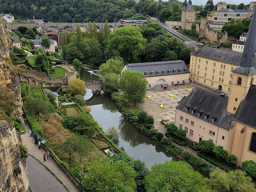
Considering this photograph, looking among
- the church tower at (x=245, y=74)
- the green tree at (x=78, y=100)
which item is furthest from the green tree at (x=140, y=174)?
the green tree at (x=78, y=100)

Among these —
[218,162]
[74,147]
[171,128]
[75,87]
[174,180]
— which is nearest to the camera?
[174,180]

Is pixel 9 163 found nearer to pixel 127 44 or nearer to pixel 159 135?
pixel 159 135

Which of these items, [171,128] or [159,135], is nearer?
[159,135]

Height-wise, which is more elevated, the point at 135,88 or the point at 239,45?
the point at 239,45

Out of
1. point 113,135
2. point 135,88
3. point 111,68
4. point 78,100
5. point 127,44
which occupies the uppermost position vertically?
point 127,44

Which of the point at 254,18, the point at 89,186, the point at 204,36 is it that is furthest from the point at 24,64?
the point at 204,36

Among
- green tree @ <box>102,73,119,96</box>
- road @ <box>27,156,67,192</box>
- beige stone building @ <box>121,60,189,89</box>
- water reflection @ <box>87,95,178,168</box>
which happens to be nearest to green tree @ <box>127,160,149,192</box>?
road @ <box>27,156,67,192</box>

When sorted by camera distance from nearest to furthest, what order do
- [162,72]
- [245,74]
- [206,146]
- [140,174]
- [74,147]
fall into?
[140,174] < [74,147] < [245,74] < [206,146] < [162,72]

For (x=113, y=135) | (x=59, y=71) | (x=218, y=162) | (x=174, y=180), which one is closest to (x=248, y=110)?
(x=218, y=162)

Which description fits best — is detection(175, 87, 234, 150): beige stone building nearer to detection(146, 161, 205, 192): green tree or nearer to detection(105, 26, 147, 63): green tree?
detection(146, 161, 205, 192): green tree
